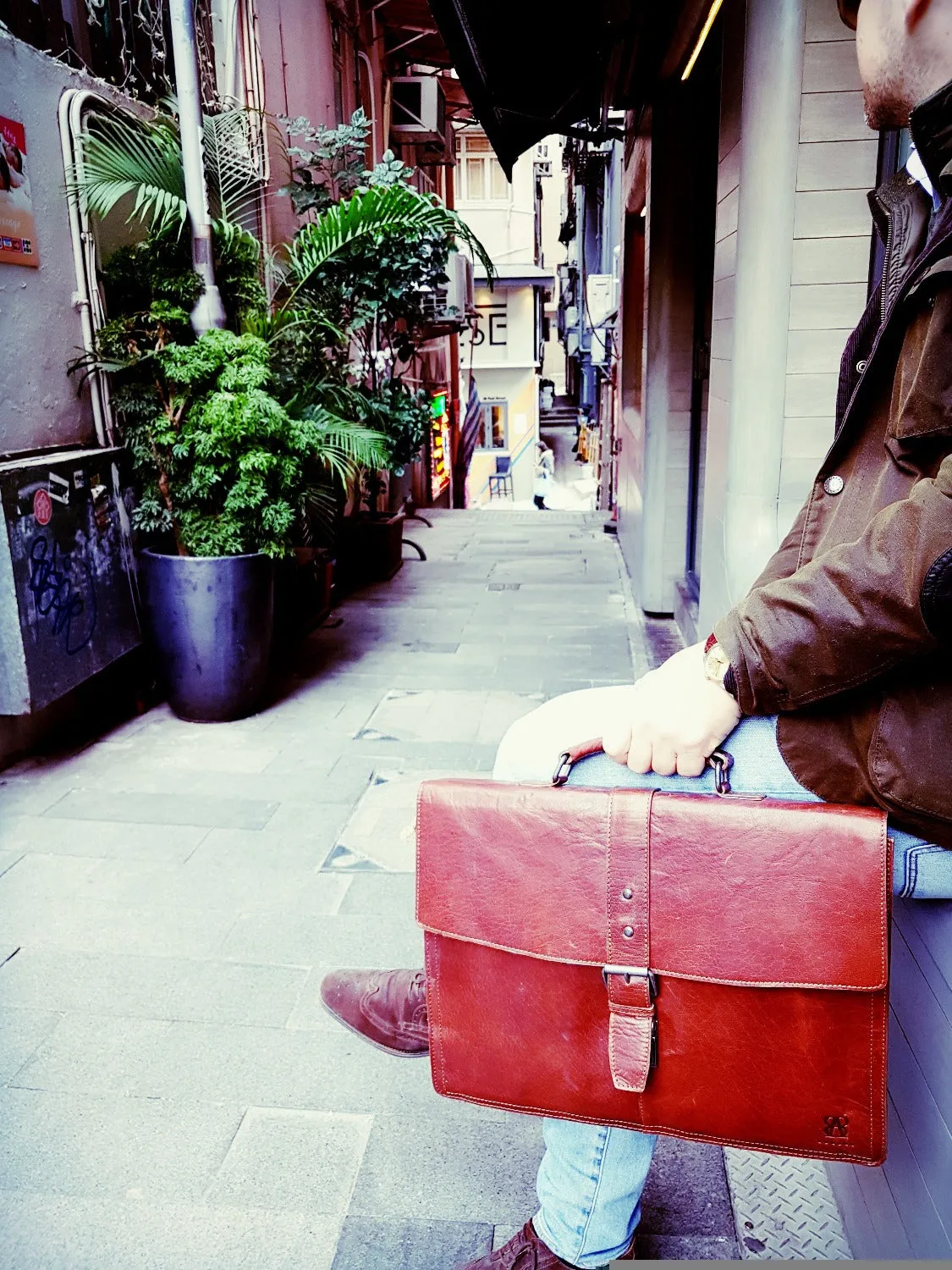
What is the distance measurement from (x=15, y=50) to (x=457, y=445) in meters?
16.4

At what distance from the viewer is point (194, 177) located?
14.5 ft

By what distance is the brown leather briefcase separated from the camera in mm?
1127

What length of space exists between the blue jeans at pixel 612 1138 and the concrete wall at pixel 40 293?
338 cm

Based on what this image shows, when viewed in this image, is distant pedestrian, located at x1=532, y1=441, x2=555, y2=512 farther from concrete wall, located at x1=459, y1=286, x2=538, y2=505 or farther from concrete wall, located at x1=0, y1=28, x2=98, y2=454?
concrete wall, located at x1=0, y1=28, x2=98, y2=454

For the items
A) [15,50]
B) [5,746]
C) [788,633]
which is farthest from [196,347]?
[788,633]

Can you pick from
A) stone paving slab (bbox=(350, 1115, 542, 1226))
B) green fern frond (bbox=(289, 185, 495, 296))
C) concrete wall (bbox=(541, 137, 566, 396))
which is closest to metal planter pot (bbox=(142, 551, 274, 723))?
green fern frond (bbox=(289, 185, 495, 296))

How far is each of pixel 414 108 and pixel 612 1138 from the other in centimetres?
1282

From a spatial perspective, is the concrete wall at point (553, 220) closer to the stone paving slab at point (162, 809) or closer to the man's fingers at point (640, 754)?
the stone paving slab at point (162, 809)

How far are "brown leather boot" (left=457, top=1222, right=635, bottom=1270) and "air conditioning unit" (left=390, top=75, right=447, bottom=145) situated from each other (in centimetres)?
1235

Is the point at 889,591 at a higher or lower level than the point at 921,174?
lower

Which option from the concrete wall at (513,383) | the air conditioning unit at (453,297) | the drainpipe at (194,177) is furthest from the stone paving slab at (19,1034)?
the concrete wall at (513,383)

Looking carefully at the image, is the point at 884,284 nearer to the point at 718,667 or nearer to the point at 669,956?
the point at 718,667

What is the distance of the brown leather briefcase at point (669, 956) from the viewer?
1.13m

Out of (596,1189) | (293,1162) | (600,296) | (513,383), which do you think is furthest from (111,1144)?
(513,383)
